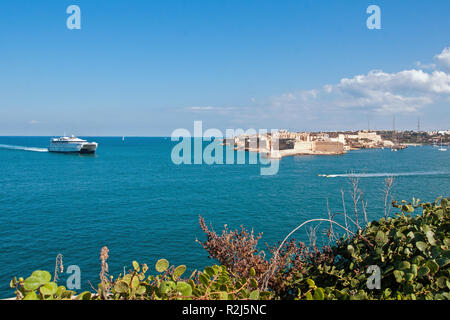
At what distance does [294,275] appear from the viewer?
12.2ft

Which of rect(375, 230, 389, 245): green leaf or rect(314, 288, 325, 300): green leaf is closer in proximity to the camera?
rect(314, 288, 325, 300): green leaf

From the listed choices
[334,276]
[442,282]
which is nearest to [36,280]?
[334,276]

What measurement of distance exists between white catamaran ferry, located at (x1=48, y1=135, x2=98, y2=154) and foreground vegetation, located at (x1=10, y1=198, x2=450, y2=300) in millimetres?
88009

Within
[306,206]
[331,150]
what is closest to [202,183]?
[306,206]

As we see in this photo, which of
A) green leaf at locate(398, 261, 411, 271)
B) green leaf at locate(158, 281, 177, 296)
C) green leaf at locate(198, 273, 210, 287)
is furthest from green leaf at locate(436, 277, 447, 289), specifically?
green leaf at locate(158, 281, 177, 296)

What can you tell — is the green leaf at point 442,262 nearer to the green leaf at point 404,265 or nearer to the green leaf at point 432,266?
the green leaf at point 432,266

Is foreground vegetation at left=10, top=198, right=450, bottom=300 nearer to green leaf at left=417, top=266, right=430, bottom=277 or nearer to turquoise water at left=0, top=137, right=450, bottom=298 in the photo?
green leaf at left=417, top=266, right=430, bottom=277

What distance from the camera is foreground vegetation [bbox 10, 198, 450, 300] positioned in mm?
2193

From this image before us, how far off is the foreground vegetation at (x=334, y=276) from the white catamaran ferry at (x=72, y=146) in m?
88.0

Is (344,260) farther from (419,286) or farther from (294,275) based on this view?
(419,286)

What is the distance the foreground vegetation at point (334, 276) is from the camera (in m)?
2.19

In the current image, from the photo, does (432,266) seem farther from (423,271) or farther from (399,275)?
(399,275)

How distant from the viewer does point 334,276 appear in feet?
10.9

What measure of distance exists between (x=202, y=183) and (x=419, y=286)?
128 feet
